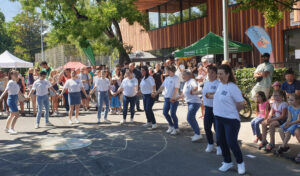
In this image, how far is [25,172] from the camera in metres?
5.32

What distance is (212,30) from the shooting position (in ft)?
66.0

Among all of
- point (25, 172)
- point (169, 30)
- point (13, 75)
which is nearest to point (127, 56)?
point (169, 30)

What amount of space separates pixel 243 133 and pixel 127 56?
14.2 meters

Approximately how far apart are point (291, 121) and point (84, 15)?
16.2 meters

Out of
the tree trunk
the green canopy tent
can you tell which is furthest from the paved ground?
the tree trunk

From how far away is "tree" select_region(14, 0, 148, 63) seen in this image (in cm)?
1809

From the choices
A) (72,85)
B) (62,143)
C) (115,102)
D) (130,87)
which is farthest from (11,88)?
(115,102)

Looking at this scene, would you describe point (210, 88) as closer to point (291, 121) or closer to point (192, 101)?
point (192, 101)

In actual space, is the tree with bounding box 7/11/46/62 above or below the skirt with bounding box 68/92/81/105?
above

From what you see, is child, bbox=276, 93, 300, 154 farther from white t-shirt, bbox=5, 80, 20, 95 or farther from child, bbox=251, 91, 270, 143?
white t-shirt, bbox=5, 80, 20, 95

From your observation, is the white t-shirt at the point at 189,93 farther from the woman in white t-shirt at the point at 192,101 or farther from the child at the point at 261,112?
the child at the point at 261,112

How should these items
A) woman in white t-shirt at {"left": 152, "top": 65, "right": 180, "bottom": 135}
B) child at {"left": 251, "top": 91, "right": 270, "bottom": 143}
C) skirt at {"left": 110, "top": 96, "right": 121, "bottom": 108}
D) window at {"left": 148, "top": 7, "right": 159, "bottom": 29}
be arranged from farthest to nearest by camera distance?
window at {"left": 148, "top": 7, "right": 159, "bottom": 29} < skirt at {"left": 110, "top": 96, "right": 121, "bottom": 108} < woman in white t-shirt at {"left": 152, "top": 65, "right": 180, "bottom": 135} < child at {"left": 251, "top": 91, "right": 270, "bottom": 143}

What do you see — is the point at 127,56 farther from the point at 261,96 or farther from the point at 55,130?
the point at 261,96

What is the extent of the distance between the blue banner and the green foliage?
0.87 metres
